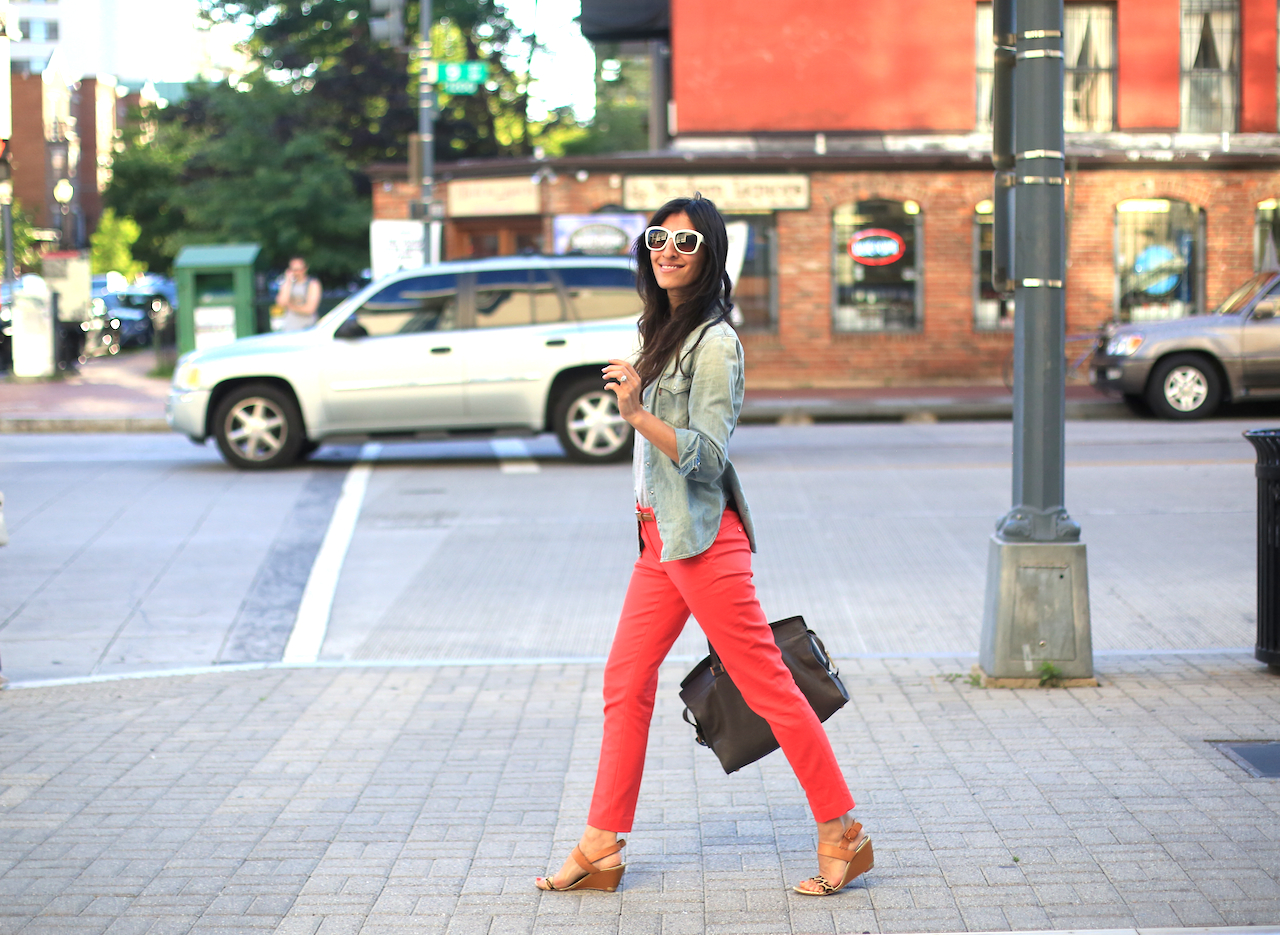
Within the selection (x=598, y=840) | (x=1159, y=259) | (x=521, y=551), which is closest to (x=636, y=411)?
(x=598, y=840)

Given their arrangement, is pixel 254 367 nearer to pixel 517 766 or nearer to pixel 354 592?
pixel 354 592

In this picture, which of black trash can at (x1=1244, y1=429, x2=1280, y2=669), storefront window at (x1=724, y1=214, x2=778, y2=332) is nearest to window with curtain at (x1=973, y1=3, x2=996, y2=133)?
storefront window at (x1=724, y1=214, x2=778, y2=332)

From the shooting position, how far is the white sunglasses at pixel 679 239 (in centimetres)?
386

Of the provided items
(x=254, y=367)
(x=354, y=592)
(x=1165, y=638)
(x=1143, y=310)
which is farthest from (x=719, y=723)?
(x=1143, y=310)

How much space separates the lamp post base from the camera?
20.2ft

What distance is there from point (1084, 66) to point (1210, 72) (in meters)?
2.07

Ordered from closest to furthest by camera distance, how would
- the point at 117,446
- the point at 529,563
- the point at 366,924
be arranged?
1. the point at 366,924
2. the point at 529,563
3. the point at 117,446

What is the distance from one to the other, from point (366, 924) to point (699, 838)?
43.3 inches

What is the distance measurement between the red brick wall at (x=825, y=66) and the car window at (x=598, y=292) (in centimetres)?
1042

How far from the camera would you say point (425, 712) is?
6.07 metres

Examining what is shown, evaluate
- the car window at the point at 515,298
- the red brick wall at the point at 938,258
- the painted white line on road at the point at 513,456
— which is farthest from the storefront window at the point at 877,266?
the car window at the point at 515,298

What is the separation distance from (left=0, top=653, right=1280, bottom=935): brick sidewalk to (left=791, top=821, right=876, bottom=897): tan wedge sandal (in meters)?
0.05

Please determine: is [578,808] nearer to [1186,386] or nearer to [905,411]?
[1186,386]

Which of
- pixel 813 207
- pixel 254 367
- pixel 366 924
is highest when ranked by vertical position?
pixel 813 207
